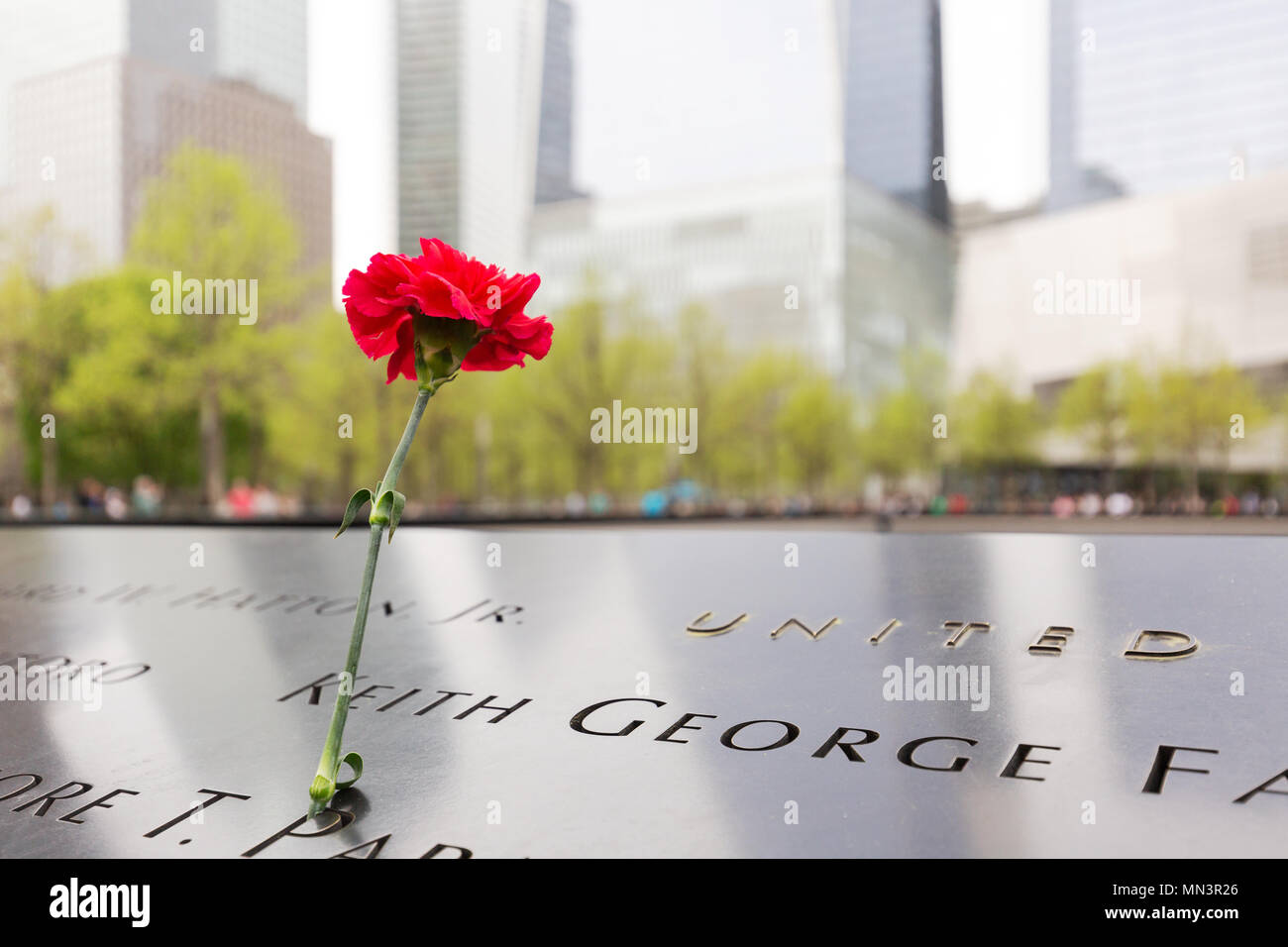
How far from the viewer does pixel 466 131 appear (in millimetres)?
100312

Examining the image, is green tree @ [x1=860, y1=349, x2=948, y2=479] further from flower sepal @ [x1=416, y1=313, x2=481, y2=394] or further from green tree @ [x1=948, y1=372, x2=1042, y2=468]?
flower sepal @ [x1=416, y1=313, x2=481, y2=394]

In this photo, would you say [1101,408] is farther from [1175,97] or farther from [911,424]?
[1175,97]

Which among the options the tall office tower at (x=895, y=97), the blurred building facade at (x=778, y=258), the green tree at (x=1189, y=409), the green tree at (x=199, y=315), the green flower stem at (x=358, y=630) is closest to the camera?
the green flower stem at (x=358, y=630)

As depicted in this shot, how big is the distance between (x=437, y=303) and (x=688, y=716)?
1.53 m

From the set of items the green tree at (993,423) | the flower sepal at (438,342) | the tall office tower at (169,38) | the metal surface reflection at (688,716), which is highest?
the tall office tower at (169,38)

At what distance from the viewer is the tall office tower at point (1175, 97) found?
65.9 meters

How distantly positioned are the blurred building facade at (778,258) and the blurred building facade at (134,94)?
23088mm

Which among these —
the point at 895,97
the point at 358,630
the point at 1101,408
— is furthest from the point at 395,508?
the point at 895,97

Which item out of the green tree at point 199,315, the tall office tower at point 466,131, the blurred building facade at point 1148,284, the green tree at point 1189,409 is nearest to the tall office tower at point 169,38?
the tall office tower at point 466,131

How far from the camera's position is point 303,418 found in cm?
3391

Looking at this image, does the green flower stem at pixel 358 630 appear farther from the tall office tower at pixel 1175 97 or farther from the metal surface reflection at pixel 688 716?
the tall office tower at pixel 1175 97

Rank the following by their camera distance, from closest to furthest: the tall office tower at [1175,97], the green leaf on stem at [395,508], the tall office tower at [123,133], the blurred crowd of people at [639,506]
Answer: the green leaf on stem at [395,508], the blurred crowd of people at [639,506], the tall office tower at [1175,97], the tall office tower at [123,133]

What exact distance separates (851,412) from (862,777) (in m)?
44.2
